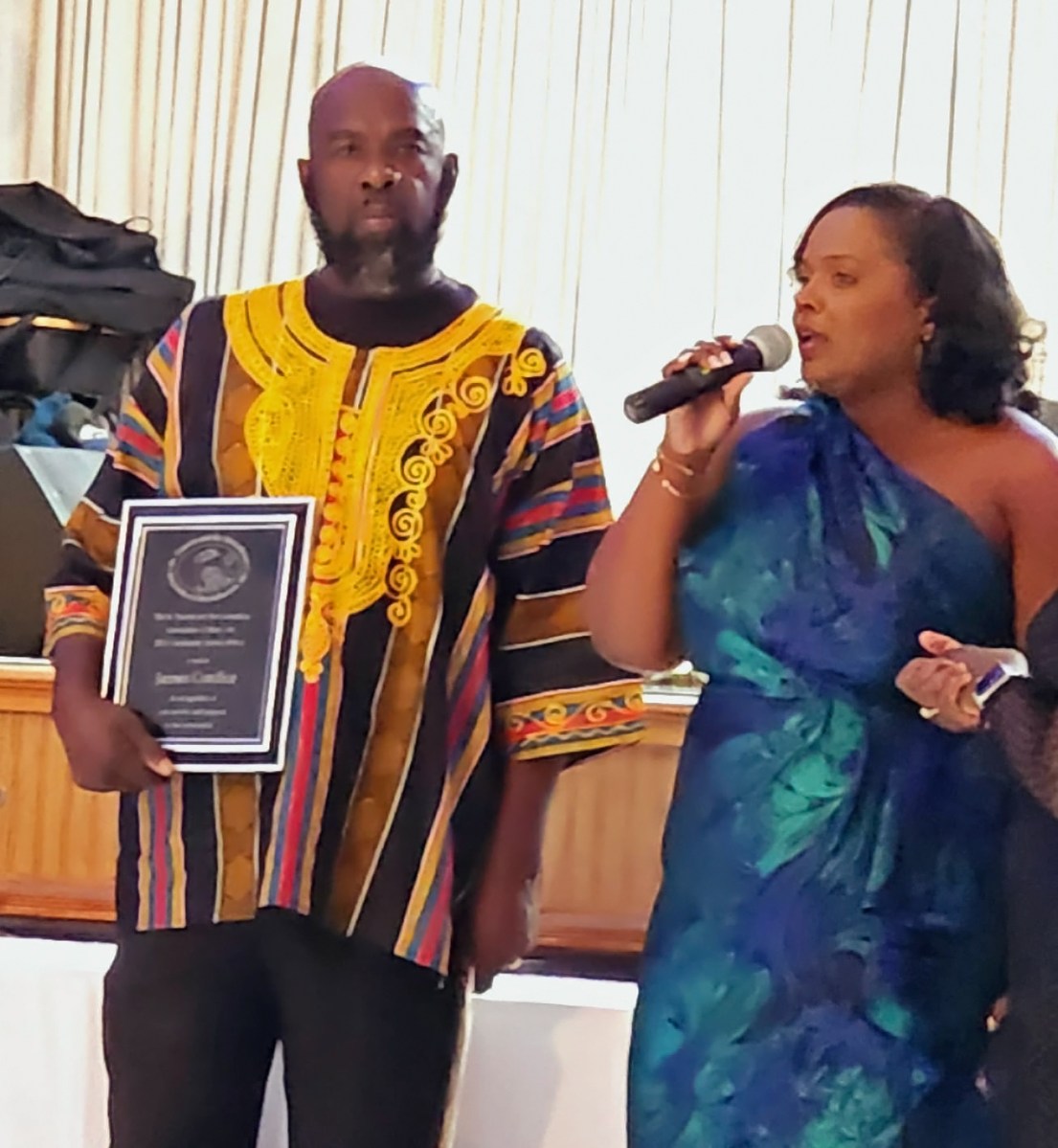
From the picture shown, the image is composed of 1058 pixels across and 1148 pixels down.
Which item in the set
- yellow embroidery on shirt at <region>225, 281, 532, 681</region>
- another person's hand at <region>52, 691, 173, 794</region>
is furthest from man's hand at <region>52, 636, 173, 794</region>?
yellow embroidery on shirt at <region>225, 281, 532, 681</region>

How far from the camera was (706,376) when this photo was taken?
42.3 inches

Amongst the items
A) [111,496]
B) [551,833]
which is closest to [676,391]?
[111,496]

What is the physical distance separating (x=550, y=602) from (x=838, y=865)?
0.30 meters

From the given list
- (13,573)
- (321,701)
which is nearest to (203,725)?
(321,701)

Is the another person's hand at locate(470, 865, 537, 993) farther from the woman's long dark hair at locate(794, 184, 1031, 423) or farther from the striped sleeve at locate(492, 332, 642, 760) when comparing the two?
the woman's long dark hair at locate(794, 184, 1031, 423)

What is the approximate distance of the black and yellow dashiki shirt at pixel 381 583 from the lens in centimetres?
119

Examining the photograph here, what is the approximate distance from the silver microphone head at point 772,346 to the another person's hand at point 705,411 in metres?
0.01

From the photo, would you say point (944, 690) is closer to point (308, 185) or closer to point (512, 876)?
point (512, 876)

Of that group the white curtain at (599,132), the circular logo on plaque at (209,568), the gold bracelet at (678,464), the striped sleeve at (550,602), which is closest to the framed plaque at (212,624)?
the circular logo on plaque at (209,568)

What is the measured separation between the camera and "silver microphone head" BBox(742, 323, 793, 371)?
3.57ft

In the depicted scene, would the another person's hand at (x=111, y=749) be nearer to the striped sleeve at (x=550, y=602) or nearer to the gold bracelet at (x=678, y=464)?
the striped sleeve at (x=550, y=602)

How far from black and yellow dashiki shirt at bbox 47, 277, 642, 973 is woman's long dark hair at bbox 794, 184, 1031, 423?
0.27 meters

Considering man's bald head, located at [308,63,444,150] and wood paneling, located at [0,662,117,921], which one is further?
wood paneling, located at [0,662,117,921]

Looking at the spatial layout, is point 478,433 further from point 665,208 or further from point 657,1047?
point 665,208
